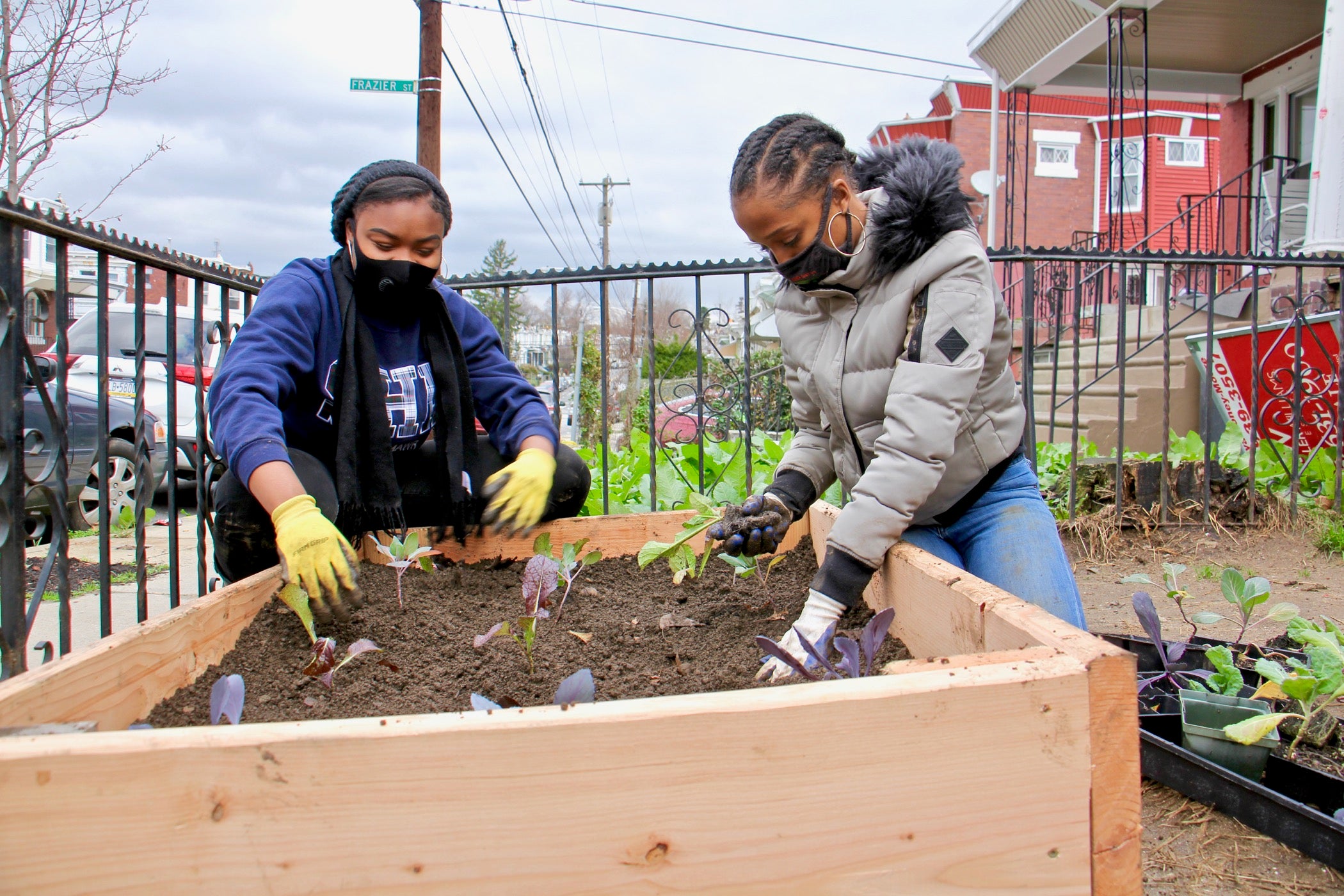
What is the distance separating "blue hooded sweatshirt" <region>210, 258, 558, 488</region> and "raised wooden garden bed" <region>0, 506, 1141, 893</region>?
926 millimetres

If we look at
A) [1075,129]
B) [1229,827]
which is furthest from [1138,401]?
[1075,129]

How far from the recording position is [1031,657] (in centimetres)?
94

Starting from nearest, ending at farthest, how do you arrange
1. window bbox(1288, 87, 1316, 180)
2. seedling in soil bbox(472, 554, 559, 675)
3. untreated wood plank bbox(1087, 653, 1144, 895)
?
untreated wood plank bbox(1087, 653, 1144, 895) < seedling in soil bbox(472, 554, 559, 675) < window bbox(1288, 87, 1316, 180)

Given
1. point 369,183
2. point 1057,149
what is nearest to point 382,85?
point 369,183

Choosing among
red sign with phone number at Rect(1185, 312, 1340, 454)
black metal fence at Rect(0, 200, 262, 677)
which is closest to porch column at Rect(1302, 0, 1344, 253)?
red sign with phone number at Rect(1185, 312, 1340, 454)

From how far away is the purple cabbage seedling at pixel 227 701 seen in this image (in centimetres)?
106

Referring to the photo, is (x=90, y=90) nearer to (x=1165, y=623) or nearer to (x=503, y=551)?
(x=503, y=551)

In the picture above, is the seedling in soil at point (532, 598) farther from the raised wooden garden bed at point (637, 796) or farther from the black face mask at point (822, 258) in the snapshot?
the black face mask at point (822, 258)

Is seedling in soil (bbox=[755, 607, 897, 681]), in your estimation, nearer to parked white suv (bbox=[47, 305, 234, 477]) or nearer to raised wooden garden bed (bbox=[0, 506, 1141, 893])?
raised wooden garden bed (bbox=[0, 506, 1141, 893])

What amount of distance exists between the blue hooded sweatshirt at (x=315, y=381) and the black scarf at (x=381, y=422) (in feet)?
0.16

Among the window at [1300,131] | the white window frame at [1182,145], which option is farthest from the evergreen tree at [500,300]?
the white window frame at [1182,145]

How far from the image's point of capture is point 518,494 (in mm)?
2021

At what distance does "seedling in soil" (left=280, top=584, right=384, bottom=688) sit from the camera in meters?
1.31

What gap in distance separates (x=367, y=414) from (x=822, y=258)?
114cm
